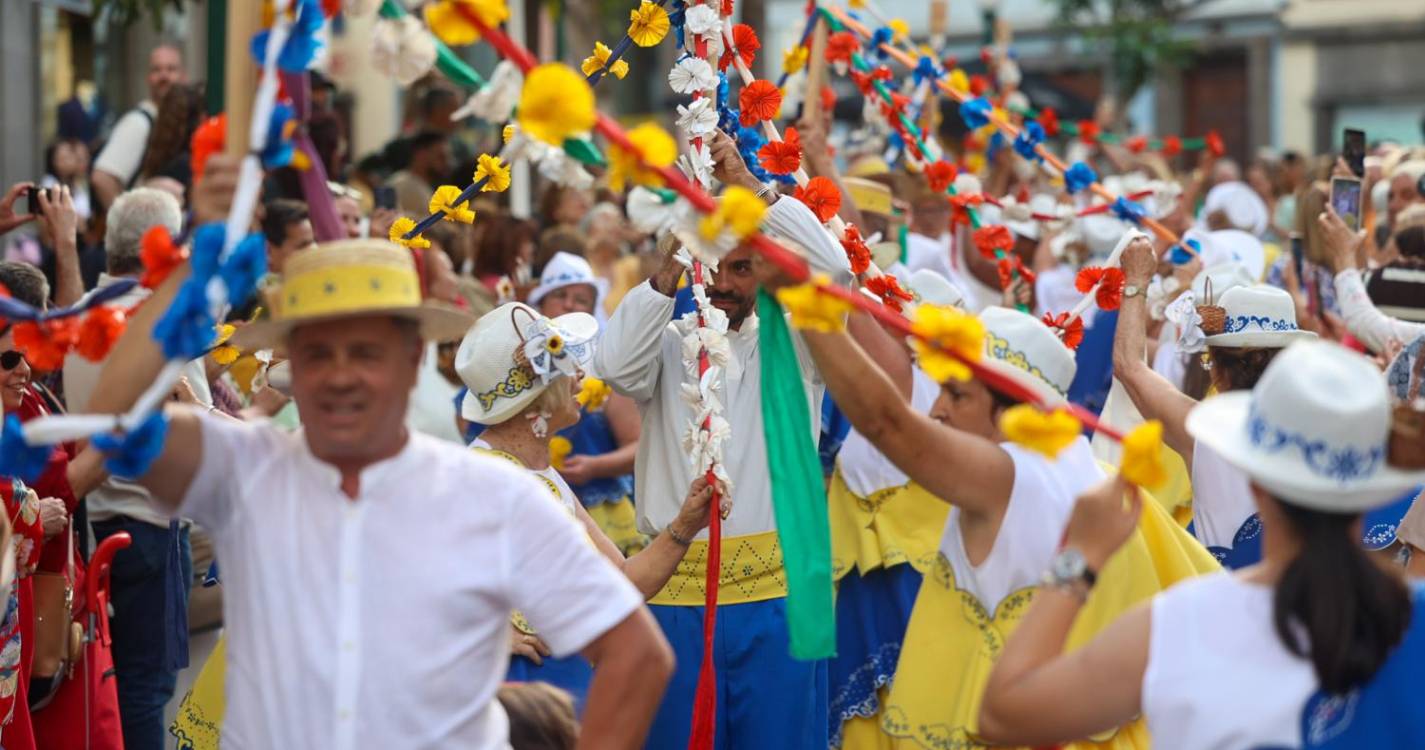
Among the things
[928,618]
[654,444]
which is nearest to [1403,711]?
[928,618]

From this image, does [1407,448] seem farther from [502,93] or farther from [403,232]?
[403,232]

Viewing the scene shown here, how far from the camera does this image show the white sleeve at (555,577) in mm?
3381

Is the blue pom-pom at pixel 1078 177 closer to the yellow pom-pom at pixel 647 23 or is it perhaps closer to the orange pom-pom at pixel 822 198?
the orange pom-pom at pixel 822 198

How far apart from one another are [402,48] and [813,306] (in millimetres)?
897

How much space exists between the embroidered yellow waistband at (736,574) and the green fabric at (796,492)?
5.00 ft

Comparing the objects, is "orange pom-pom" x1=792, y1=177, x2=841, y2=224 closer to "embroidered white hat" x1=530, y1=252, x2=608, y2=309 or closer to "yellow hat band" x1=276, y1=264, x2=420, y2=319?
"yellow hat band" x1=276, y1=264, x2=420, y2=319

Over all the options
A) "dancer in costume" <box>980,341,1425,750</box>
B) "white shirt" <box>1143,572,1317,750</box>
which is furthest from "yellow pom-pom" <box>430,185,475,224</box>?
"white shirt" <box>1143,572,1317,750</box>

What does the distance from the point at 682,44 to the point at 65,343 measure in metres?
2.48

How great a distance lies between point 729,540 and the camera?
564 centimetres

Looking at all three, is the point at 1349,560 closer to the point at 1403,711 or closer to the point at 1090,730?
the point at 1403,711

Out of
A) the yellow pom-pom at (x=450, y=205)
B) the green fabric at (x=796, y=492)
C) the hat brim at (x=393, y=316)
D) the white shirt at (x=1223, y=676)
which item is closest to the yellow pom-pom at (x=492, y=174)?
the yellow pom-pom at (x=450, y=205)

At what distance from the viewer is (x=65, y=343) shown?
357cm

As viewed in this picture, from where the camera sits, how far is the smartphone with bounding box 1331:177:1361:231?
781 cm

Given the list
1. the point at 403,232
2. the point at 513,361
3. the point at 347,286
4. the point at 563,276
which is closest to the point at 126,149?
the point at 563,276
